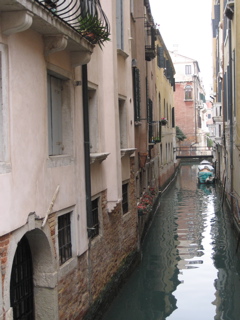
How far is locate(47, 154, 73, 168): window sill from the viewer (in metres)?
6.58

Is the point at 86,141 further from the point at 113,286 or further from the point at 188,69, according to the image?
the point at 188,69

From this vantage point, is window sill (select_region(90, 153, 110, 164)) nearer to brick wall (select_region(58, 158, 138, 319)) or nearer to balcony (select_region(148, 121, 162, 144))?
brick wall (select_region(58, 158, 138, 319))

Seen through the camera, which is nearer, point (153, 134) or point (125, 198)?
point (125, 198)

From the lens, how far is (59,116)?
731 centimetres

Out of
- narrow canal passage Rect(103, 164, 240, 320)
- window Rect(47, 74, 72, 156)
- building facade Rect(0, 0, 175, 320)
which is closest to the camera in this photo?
building facade Rect(0, 0, 175, 320)

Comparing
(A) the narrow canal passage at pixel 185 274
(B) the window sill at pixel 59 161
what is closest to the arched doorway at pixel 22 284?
(B) the window sill at pixel 59 161

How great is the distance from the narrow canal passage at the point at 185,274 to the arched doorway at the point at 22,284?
2.55 m

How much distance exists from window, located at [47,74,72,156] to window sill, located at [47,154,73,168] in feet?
0.41

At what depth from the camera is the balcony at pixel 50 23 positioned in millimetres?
5055

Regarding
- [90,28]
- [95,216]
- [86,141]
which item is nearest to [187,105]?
[95,216]

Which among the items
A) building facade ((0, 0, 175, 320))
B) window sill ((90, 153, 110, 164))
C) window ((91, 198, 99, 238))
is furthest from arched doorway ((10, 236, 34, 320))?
window ((91, 198, 99, 238))

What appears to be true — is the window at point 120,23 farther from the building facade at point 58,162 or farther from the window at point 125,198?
the window at point 125,198

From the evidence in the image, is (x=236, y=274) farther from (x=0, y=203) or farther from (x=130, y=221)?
(x=0, y=203)

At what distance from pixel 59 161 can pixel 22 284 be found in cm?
170
